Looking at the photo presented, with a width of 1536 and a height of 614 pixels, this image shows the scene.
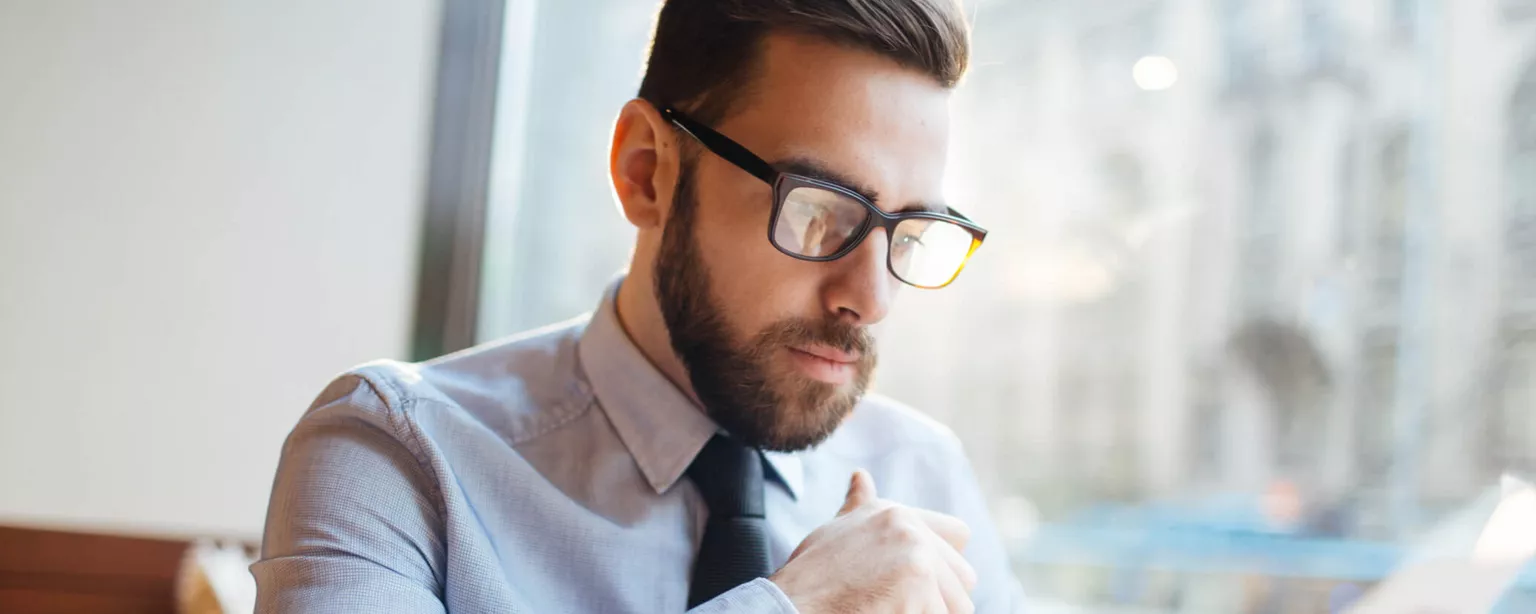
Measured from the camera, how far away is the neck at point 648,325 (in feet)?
4.09

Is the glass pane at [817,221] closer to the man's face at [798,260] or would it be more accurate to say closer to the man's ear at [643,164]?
the man's face at [798,260]

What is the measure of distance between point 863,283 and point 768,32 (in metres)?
0.30

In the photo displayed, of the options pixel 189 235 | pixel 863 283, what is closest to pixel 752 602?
pixel 863 283

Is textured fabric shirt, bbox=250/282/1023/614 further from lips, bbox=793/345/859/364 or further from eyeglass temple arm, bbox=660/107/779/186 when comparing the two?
eyeglass temple arm, bbox=660/107/779/186

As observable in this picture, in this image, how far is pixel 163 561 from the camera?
2271mm

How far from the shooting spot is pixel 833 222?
109cm

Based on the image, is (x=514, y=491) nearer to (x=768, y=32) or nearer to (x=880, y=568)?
(x=880, y=568)

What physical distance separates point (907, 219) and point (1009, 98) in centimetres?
86

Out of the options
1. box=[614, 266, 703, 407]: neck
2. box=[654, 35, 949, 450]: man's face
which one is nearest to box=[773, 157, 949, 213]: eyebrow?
box=[654, 35, 949, 450]: man's face

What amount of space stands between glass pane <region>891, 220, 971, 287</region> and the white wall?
174 centimetres

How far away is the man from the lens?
3.36 feet

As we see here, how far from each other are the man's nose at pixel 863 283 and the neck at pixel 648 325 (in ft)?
0.71

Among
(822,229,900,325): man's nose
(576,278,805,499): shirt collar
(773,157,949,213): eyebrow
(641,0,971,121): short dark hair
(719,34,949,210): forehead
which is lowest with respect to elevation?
(576,278,805,499): shirt collar

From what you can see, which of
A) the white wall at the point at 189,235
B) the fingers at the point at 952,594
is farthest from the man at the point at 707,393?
the white wall at the point at 189,235
